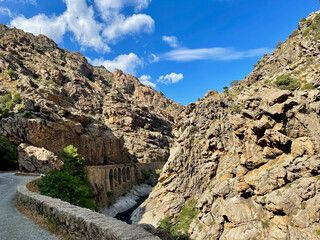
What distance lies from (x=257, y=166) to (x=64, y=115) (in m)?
50.5

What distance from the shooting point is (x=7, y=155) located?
127ft

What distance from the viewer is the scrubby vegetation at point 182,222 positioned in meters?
36.2

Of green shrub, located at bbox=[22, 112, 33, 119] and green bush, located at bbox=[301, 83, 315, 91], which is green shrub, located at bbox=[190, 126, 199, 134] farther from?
green shrub, located at bbox=[22, 112, 33, 119]

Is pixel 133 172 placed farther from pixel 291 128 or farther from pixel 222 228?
pixel 291 128

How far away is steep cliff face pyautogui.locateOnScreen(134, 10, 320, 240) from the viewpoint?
24422mm

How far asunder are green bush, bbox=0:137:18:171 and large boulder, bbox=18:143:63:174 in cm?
300

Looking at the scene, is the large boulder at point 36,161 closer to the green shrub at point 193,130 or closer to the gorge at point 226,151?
the gorge at point 226,151

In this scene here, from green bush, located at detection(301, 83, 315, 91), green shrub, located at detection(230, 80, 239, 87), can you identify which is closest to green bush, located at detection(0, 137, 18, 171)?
green bush, located at detection(301, 83, 315, 91)

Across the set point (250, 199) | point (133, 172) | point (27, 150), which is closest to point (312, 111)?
point (250, 199)

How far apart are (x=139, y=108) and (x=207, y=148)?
76.4m

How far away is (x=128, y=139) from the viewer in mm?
92000

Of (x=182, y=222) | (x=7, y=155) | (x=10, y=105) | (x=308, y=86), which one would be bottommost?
(x=182, y=222)

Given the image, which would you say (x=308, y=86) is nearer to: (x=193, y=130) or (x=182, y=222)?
(x=193, y=130)

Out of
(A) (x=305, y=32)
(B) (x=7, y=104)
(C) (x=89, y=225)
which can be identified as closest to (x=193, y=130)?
(A) (x=305, y=32)
